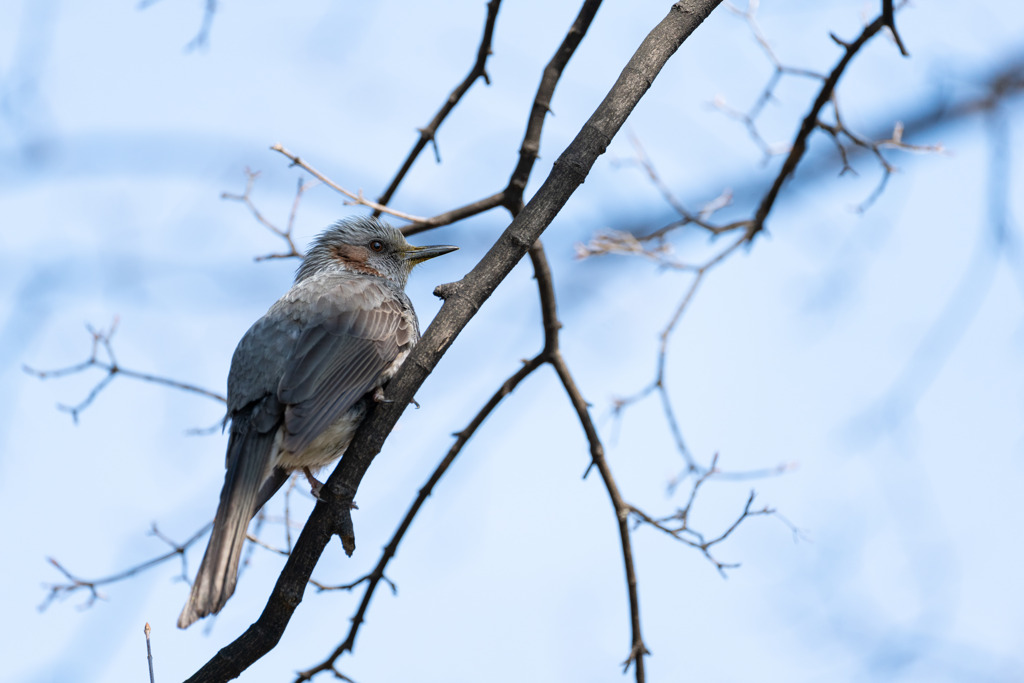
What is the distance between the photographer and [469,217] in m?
4.29

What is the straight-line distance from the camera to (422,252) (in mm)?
5312

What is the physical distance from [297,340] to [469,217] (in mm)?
976

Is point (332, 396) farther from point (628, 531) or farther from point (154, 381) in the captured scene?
point (628, 531)

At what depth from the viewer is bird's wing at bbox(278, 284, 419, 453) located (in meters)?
3.80

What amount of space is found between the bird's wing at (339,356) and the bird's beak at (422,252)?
0.64 meters

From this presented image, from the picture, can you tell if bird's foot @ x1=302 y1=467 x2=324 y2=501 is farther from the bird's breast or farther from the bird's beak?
the bird's beak

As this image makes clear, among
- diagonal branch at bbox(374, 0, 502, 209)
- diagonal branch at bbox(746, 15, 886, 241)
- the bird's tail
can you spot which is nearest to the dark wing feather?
the bird's tail

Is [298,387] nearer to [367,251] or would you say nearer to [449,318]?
[449,318]

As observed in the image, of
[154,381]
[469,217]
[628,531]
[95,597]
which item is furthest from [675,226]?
[95,597]

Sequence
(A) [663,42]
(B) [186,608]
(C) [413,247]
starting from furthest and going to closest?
(C) [413,247] → (A) [663,42] → (B) [186,608]

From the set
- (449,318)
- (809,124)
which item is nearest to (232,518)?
(449,318)

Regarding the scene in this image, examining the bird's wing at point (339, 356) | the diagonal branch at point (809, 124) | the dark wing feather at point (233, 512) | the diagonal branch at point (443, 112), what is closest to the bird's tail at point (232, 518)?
the dark wing feather at point (233, 512)

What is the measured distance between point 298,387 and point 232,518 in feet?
2.17

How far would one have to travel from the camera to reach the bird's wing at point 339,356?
3803 mm
